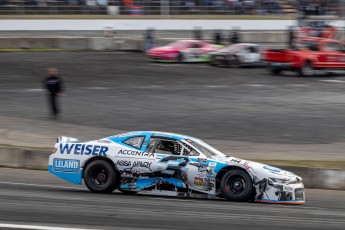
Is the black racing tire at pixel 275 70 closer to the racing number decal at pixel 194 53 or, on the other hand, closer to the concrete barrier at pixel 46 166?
the racing number decal at pixel 194 53

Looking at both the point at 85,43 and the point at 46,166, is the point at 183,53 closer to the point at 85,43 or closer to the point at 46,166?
the point at 85,43

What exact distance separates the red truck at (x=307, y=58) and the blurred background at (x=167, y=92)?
17 centimetres

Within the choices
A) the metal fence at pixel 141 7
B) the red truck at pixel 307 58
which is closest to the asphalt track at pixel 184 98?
A: the red truck at pixel 307 58

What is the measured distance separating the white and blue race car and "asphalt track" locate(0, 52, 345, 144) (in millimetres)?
7729

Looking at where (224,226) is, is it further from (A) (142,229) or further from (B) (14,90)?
(B) (14,90)

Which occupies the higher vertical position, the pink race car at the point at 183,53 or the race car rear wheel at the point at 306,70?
the pink race car at the point at 183,53

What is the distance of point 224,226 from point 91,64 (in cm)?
2707

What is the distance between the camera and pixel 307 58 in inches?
1316

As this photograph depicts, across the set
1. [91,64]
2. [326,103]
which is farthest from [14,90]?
[326,103]

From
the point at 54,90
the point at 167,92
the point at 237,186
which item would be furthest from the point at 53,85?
the point at 237,186

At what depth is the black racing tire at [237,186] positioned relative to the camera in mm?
12344

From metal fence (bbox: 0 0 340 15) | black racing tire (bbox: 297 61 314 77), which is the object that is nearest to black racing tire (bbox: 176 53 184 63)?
black racing tire (bbox: 297 61 314 77)

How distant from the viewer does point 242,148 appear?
19.0 meters

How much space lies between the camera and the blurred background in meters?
15.3
